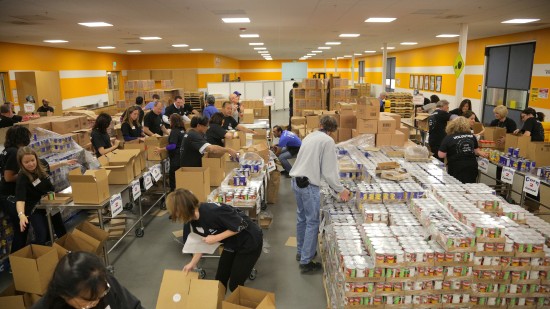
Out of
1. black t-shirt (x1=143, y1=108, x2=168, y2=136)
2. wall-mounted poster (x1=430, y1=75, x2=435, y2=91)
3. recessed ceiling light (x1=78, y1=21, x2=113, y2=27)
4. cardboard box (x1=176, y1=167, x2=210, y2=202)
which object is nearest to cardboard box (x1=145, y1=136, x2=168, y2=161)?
black t-shirt (x1=143, y1=108, x2=168, y2=136)

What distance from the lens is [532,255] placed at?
3.06 m

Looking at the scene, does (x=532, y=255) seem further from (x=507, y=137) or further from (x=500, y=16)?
(x=500, y=16)

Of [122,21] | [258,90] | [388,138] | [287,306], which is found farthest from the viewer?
[258,90]

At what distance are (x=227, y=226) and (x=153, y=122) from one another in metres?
5.14

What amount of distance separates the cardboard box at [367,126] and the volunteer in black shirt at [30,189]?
16.3 feet

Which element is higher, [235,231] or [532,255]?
[235,231]

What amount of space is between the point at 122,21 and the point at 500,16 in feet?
26.1

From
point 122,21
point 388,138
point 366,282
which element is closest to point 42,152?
point 122,21

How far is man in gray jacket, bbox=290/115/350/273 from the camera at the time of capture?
422cm

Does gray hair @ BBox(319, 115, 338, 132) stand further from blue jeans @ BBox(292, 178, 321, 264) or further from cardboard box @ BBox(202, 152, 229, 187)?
cardboard box @ BBox(202, 152, 229, 187)

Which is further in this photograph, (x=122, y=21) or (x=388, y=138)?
(x=122, y=21)

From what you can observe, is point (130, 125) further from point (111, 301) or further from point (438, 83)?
point (438, 83)

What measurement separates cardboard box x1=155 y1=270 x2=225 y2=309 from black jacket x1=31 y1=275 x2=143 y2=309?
0.75m

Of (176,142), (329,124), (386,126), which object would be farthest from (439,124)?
(176,142)
